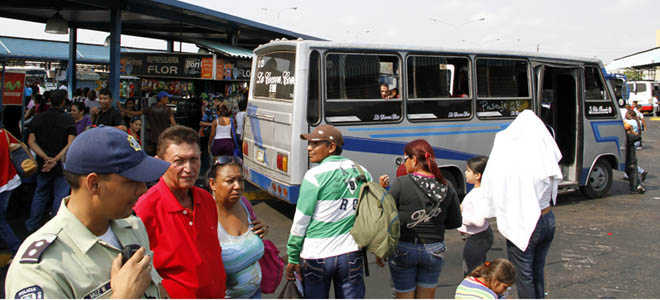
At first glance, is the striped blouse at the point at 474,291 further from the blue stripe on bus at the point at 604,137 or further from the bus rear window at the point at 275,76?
the blue stripe on bus at the point at 604,137

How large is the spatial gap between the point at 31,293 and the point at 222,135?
30.2 ft

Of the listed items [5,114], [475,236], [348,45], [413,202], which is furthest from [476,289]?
[5,114]

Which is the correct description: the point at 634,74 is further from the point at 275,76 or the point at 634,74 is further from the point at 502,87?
the point at 275,76

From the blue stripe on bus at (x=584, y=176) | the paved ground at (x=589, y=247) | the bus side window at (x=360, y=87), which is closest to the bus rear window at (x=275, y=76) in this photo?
the bus side window at (x=360, y=87)

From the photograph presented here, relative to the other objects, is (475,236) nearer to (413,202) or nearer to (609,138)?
(413,202)

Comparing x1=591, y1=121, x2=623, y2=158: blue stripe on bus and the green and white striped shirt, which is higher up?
x1=591, y1=121, x2=623, y2=158: blue stripe on bus

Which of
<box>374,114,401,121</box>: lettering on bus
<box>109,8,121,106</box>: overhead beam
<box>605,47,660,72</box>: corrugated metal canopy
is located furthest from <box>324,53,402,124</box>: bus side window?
<box>605,47,660,72</box>: corrugated metal canopy

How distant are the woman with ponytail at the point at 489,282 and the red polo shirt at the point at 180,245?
1.81 meters

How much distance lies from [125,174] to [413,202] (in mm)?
2624

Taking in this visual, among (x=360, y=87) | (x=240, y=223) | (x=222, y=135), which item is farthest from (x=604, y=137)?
(x=240, y=223)

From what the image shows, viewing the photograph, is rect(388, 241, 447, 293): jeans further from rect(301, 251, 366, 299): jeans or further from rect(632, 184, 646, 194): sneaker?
rect(632, 184, 646, 194): sneaker

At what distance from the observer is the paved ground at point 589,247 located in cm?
566

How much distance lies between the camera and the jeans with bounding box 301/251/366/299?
3688mm

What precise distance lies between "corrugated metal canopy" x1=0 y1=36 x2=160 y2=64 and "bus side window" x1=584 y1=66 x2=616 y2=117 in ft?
81.1
